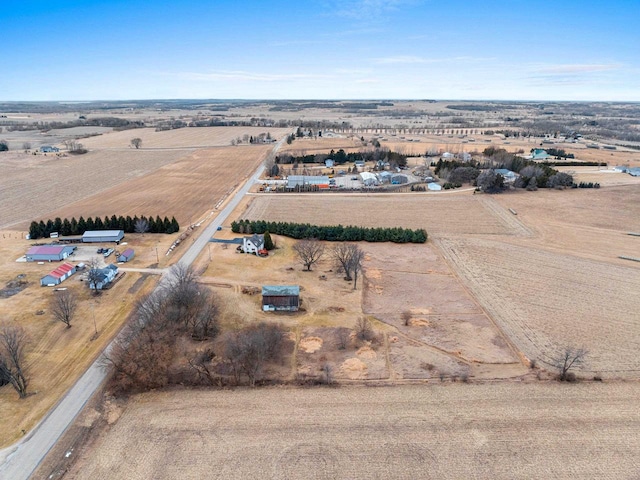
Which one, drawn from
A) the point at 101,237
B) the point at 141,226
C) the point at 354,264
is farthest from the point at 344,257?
the point at 101,237

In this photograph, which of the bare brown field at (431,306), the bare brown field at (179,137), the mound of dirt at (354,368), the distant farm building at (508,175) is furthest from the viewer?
the bare brown field at (179,137)

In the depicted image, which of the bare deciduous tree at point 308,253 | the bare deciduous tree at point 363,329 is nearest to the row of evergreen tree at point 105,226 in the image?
the bare deciduous tree at point 308,253

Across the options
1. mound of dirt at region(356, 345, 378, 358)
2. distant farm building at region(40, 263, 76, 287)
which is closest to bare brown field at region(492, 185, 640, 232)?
mound of dirt at region(356, 345, 378, 358)

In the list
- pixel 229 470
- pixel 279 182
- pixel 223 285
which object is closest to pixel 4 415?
pixel 229 470

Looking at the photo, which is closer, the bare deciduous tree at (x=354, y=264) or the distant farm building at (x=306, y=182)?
the bare deciduous tree at (x=354, y=264)

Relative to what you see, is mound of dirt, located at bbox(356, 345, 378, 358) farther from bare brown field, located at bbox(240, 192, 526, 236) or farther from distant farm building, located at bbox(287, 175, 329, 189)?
distant farm building, located at bbox(287, 175, 329, 189)

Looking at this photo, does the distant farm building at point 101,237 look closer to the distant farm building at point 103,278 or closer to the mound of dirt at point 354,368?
the distant farm building at point 103,278
